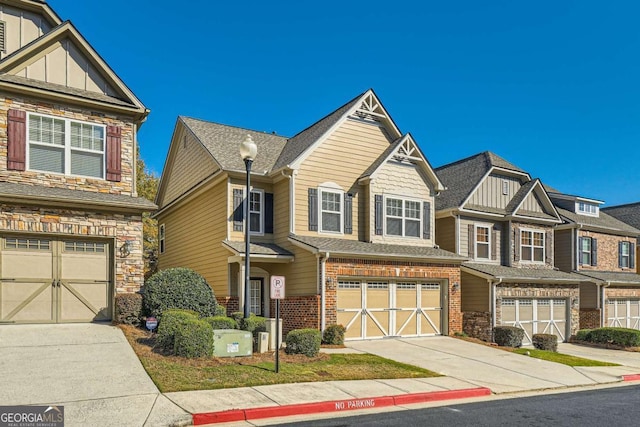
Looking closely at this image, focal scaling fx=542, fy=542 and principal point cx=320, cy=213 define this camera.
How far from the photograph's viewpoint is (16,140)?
16078mm

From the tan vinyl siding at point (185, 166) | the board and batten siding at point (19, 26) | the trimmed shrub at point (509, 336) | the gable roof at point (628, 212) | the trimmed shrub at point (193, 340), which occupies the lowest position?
the trimmed shrub at point (509, 336)

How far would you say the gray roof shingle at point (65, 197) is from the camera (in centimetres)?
1536

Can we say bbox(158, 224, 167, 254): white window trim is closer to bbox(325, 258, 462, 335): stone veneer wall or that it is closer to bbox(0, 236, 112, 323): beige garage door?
bbox(0, 236, 112, 323): beige garage door

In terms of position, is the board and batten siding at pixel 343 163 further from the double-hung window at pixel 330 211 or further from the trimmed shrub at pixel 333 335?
the trimmed shrub at pixel 333 335

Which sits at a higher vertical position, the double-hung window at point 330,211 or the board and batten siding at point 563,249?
the double-hung window at point 330,211

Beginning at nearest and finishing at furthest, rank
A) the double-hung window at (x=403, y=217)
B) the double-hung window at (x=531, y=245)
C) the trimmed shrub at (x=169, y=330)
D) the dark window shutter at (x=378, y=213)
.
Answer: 1. the trimmed shrub at (x=169, y=330)
2. the dark window shutter at (x=378, y=213)
3. the double-hung window at (x=403, y=217)
4. the double-hung window at (x=531, y=245)

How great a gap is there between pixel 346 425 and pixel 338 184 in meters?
13.6

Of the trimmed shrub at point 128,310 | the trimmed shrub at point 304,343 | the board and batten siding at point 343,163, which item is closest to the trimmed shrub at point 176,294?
the trimmed shrub at point 128,310

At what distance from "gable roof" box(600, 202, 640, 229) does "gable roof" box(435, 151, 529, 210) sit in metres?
15.1

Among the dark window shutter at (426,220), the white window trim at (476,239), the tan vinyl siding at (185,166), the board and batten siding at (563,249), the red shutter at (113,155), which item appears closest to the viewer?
the red shutter at (113,155)

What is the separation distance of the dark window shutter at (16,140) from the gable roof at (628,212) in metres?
37.3

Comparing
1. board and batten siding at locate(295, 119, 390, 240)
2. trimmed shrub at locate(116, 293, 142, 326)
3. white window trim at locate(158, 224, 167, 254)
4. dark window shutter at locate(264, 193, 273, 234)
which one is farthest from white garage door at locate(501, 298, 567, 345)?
white window trim at locate(158, 224, 167, 254)

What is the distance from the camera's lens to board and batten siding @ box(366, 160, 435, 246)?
22312 mm

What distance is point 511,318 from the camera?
2506 cm
